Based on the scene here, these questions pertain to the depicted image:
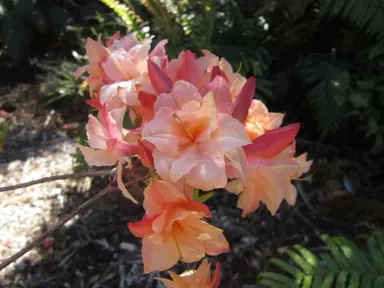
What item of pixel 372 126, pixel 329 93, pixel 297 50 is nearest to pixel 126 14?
pixel 297 50

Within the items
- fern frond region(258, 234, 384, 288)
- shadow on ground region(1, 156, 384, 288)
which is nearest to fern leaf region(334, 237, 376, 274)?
fern frond region(258, 234, 384, 288)

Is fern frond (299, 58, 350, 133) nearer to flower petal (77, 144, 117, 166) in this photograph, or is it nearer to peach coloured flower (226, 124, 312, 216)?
peach coloured flower (226, 124, 312, 216)

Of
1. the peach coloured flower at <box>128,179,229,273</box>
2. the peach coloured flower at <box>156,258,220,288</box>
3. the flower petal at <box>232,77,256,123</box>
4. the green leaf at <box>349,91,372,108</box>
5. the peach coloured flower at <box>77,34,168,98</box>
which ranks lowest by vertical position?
the green leaf at <box>349,91,372,108</box>

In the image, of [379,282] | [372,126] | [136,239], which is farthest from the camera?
[372,126]

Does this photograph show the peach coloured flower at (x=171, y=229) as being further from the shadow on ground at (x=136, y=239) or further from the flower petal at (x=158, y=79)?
the shadow on ground at (x=136, y=239)

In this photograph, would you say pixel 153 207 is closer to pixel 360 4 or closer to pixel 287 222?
pixel 287 222

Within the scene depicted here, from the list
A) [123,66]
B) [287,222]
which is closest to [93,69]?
[123,66]

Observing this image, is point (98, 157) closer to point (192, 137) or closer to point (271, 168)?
point (192, 137)
